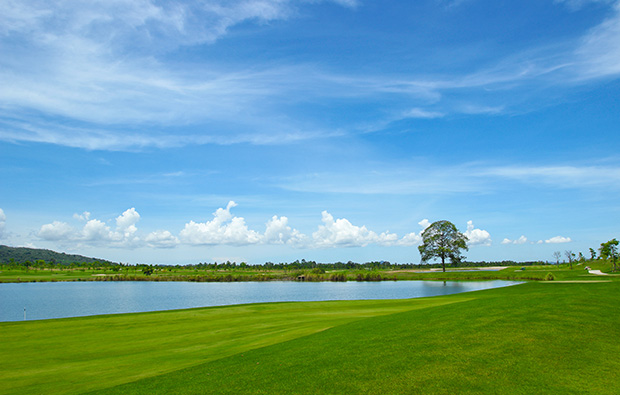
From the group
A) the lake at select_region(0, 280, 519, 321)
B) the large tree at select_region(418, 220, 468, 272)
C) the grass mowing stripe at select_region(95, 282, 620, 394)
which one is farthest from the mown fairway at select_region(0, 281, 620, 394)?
the large tree at select_region(418, 220, 468, 272)

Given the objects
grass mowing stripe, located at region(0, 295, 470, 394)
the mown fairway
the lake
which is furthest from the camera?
the lake

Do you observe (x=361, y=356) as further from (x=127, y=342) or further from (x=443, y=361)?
(x=127, y=342)

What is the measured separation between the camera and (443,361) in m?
9.58

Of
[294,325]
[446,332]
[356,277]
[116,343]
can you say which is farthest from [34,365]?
[356,277]

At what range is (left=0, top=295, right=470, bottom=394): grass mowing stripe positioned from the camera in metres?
11.5

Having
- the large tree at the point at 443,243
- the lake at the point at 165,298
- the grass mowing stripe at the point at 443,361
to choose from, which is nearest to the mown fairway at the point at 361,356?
the grass mowing stripe at the point at 443,361

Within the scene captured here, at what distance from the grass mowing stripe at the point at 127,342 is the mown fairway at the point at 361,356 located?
0.08 metres

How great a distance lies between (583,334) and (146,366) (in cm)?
1391

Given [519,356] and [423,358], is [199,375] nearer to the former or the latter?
[423,358]

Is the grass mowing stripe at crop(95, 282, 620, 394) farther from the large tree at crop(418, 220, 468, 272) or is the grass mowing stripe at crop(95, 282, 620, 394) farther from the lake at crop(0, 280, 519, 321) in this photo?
the large tree at crop(418, 220, 468, 272)

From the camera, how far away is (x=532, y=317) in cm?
1314

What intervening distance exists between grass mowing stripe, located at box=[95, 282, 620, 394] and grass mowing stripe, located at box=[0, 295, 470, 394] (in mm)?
2103

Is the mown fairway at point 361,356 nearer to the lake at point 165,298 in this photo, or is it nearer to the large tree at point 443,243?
the lake at point 165,298

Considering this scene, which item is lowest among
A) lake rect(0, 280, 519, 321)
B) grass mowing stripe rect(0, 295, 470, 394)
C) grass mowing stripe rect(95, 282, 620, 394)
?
lake rect(0, 280, 519, 321)
